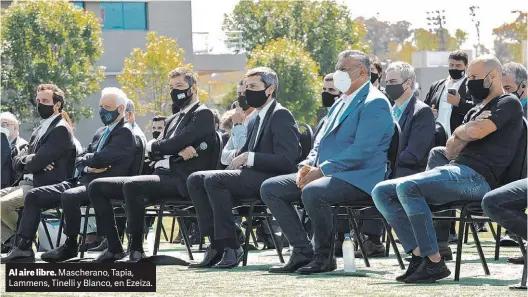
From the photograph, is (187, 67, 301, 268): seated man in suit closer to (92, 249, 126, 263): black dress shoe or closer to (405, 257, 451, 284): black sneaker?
(92, 249, 126, 263): black dress shoe

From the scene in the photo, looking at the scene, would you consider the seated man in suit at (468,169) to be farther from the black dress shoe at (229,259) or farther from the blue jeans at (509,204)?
the black dress shoe at (229,259)

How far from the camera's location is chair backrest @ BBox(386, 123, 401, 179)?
31.5 feet

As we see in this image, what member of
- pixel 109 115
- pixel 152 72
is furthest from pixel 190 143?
pixel 152 72

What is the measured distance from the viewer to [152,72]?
56.2 m

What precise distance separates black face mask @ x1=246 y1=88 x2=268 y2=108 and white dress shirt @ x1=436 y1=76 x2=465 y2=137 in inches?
98.5

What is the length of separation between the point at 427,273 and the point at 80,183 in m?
4.52

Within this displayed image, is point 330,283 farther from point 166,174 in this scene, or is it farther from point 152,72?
point 152,72

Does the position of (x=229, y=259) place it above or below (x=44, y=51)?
above

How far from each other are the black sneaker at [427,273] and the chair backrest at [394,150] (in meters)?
1.14

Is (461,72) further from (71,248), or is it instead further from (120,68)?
(120,68)

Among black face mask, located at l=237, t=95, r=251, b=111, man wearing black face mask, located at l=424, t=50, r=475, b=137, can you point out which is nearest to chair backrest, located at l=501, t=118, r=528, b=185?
man wearing black face mask, located at l=424, t=50, r=475, b=137

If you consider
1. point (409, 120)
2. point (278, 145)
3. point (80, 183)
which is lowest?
point (80, 183)

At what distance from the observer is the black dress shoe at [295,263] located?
979cm

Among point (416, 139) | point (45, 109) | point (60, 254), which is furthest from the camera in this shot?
point (45, 109)
